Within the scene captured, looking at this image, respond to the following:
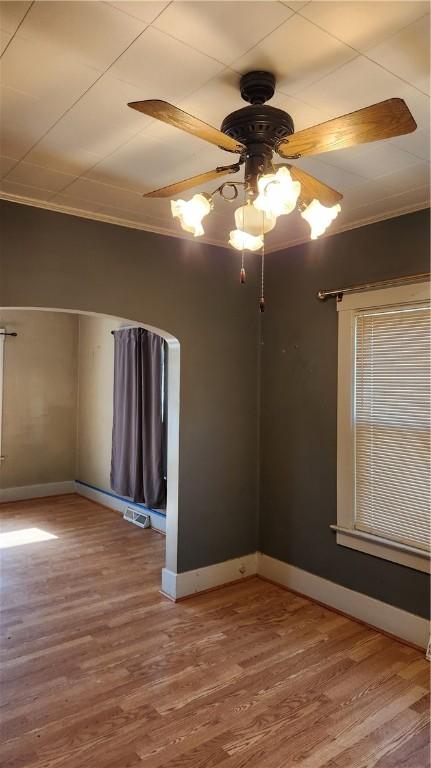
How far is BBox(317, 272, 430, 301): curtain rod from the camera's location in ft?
9.45

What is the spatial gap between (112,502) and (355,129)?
17.2 feet

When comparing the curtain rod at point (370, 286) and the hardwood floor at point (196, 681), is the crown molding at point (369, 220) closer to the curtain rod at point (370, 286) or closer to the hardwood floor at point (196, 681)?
the curtain rod at point (370, 286)

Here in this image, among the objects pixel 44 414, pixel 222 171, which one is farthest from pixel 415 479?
pixel 44 414

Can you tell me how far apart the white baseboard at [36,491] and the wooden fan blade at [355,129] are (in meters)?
5.77

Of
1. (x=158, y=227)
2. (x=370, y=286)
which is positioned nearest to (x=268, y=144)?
(x=370, y=286)

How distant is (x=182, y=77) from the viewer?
1701 mm

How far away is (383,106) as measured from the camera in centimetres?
127

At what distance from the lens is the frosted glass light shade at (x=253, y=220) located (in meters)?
1.61

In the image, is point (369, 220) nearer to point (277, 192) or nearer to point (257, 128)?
point (257, 128)

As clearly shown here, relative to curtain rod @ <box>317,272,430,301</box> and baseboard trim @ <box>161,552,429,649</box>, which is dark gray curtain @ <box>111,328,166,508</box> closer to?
baseboard trim @ <box>161,552,429,649</box>

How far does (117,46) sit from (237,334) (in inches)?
96.3

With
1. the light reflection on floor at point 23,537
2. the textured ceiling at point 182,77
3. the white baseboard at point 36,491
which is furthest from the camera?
the white baseboard at point 36,491

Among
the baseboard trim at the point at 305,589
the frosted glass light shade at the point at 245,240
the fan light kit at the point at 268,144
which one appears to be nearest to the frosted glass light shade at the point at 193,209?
the fan light kit at the point at 268,144

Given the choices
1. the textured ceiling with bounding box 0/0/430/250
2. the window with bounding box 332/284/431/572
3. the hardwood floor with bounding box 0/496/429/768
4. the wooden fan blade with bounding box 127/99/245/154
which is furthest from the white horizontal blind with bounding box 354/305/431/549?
the wooden fan blade with bounding box 127/99/245/154
